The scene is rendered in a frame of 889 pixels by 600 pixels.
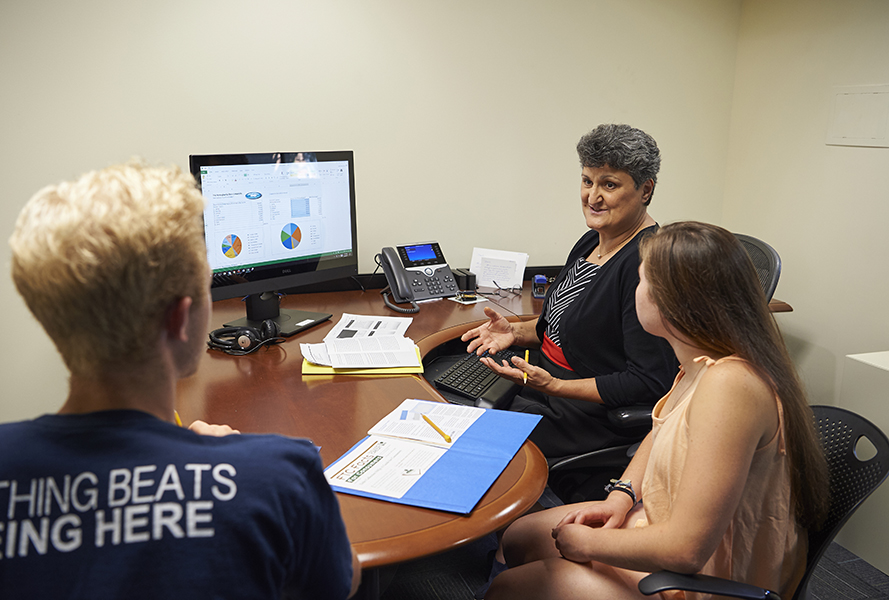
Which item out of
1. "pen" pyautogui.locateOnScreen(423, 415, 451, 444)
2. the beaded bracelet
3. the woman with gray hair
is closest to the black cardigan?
the woman with gray hair

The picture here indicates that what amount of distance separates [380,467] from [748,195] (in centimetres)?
259

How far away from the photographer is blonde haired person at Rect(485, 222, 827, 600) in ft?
3.65

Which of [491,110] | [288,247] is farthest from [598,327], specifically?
[491,110]

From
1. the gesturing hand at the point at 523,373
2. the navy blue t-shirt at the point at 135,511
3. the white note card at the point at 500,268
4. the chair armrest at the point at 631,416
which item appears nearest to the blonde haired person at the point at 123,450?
the navy blue t-shirt at the point at 135,511

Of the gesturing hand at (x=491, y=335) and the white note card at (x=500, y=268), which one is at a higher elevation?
the white note card at (x=500, y=268)

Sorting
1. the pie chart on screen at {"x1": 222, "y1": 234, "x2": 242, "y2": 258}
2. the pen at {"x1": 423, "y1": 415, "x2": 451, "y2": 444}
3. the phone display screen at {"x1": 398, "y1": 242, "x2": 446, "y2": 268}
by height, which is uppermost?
the pie chart on screen at {"x1": 222, "y1": 234, "x2": 242, "y2": 258}

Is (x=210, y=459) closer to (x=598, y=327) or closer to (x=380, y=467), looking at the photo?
(x=380, y=467)

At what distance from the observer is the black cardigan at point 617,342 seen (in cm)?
177

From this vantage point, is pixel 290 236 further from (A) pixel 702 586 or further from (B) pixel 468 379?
(A) pixel 702 586

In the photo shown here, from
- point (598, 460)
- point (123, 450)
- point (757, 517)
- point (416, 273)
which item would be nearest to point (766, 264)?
point (598, 460)

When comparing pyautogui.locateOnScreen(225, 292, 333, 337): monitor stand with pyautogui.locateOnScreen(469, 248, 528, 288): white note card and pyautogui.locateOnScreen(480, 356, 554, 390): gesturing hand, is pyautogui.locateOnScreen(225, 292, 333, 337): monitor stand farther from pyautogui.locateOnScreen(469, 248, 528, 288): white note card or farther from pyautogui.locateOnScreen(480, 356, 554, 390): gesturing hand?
pyautogui.locateOnScreen(469, 248, 528, 288): white note card

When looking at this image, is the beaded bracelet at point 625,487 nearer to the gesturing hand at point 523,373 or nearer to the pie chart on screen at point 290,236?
the gesturing hand at point 523,373

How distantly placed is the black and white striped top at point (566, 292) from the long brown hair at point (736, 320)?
2.58 ft

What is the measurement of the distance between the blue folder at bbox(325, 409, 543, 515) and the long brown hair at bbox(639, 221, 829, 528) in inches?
17.3
